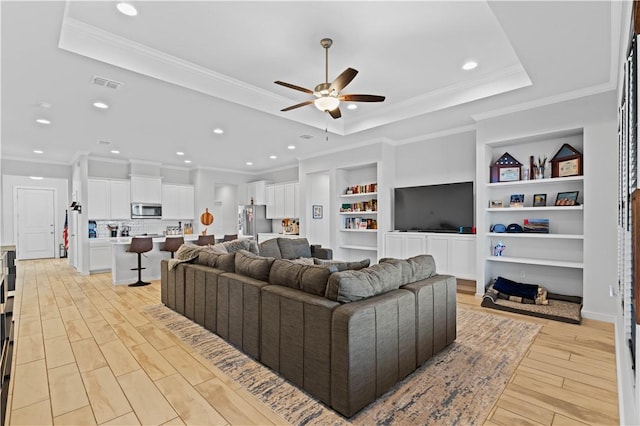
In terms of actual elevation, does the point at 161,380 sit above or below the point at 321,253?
below

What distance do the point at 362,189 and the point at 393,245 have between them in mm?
1378

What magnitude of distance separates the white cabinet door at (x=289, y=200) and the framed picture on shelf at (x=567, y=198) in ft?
18.3

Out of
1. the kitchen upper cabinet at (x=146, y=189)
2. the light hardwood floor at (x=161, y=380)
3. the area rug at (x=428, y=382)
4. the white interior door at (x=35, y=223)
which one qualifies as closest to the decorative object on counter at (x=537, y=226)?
the light hardwood floor at (x=161, y=380)

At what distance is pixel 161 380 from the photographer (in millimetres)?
2445

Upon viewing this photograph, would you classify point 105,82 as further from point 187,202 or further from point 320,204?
point 187,202

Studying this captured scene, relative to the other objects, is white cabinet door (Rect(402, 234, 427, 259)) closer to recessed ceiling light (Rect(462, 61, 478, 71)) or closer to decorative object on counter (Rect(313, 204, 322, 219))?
decorative object on counter (Rect(313, 204, 322, 219))

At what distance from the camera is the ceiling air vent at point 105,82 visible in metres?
3.41

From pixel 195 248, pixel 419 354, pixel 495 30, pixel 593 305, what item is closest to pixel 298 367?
pixel 419 354

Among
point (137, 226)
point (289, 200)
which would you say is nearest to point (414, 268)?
point (289, 200)

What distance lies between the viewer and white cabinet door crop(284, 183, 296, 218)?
8328mm

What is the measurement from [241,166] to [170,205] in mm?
2157

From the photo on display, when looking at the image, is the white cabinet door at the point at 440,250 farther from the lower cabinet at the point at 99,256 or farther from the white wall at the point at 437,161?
the lower cabinet at the point at 99,256

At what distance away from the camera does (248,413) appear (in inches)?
80.8

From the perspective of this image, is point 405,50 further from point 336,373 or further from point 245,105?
point 336,373
